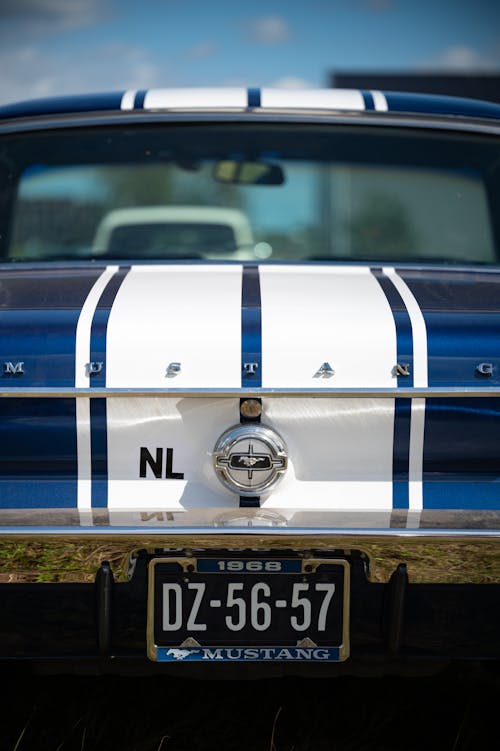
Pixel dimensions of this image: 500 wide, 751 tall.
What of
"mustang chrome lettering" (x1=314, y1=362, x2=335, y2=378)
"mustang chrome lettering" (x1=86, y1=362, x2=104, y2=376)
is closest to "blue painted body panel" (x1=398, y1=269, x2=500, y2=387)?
"mustang chrome lettering" (x1=314, y1=362, x2=335, y2=378)

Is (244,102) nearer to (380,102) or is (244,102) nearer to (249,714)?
(380,102)

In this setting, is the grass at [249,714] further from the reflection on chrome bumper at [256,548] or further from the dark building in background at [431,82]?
the dark building in background at [431,82]

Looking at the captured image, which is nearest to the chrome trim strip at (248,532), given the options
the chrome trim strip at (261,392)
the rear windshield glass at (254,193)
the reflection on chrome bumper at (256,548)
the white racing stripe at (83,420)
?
the reflection on chrome bumper at (256,548)

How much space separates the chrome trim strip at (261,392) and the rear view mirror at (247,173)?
1298 millimetres

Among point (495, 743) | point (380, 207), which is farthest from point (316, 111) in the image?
point (495, 743)

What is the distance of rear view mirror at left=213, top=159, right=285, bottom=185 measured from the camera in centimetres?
307

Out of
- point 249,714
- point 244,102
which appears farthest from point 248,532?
point 244,102

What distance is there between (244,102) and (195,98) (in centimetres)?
16

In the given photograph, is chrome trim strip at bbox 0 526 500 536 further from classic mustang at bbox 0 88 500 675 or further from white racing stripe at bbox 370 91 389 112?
white racing stripe at bbox 370 91 389 112

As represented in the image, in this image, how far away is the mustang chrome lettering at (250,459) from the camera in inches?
78.7

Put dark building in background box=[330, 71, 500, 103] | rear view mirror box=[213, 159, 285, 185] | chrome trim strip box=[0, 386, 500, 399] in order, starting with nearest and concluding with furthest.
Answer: chrome trim strip box=[0, 386, 500, 399] → rear view mirror box=[213, 159, 285, 185] → dark building in background box=[330, 71, 500, 103]

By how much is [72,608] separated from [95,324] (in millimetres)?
643

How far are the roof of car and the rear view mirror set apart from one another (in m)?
0.25

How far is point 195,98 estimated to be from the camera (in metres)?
2.87
